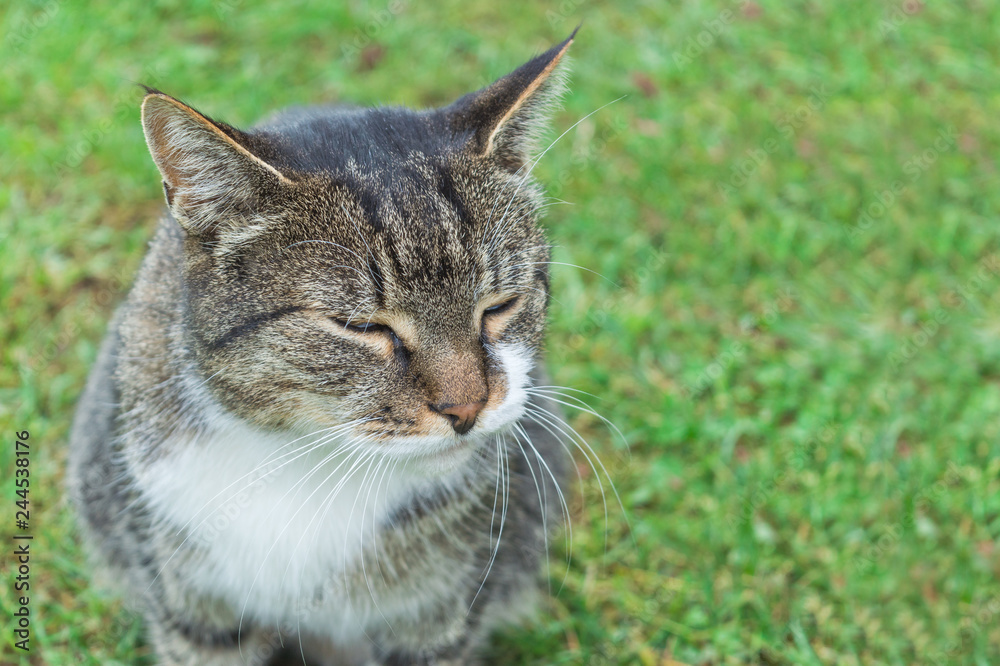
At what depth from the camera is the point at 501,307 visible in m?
2.61

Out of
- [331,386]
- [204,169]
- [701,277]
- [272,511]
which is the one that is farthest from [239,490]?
[701,277]

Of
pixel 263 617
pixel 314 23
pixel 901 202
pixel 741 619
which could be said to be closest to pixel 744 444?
pixel 741 619

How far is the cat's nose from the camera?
7.79 feet

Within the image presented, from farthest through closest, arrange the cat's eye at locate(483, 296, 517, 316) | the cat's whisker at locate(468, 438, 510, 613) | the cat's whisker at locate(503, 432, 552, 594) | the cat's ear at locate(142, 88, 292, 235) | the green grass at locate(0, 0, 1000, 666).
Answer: the green grass at locate(0, 0, 1000, 666)
the cat's whisker at locate(503, 432, 552, 594)
the cat's whisker at locate(468, 438, 510, 613)
the cat's eye at locate(483, 296, 517, 316)
the cat's ear at locate(142, 88, 292, 235)

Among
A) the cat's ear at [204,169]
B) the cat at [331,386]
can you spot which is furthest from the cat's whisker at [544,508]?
the cat's ear at [204,169]

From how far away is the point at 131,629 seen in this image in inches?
134

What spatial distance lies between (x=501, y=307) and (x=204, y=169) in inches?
33.9

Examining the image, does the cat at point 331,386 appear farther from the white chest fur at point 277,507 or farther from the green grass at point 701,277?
the green grass at point 701,277

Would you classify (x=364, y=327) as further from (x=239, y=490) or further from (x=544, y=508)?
(x=544, y=508)

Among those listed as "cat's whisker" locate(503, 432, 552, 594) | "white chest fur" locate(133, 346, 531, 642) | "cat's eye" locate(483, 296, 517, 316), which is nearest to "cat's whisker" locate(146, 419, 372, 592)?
"white chest fur" locate(133, 346, 531, 642)

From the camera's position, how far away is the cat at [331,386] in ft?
7.88

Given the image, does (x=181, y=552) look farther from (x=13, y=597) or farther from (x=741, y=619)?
(x=741, y=619)

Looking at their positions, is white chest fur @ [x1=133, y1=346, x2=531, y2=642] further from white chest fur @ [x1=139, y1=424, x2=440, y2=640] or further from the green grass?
the green grass

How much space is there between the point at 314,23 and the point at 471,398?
402 centimetres
